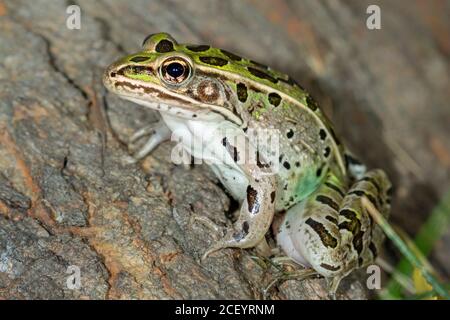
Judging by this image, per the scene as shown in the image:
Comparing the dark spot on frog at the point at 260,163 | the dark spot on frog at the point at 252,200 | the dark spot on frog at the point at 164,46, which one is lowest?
the dark spot on frog at the point at 252,200

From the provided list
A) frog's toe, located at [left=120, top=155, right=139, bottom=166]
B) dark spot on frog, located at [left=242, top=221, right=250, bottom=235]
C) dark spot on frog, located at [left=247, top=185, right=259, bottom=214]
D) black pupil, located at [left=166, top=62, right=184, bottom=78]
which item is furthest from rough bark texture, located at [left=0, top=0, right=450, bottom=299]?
black pupil, located at [left=166, top=62, right=184, bottom=78]

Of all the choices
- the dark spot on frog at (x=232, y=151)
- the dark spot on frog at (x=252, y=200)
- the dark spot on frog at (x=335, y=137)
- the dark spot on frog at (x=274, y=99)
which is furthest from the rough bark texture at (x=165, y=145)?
the dark spot on frog at (x=335, y=137)

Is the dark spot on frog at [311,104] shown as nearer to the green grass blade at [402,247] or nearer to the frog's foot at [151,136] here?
the green grass blade at [402,247]

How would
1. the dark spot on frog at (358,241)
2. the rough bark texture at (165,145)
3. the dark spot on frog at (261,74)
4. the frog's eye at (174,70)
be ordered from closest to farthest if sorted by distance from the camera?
the rough bark texture at (165,145) < the frog's eye at (174,70) < the dark spot on frog at (358,241) < the dark spot on frog at (261,74)

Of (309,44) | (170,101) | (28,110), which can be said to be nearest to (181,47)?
(170,101)

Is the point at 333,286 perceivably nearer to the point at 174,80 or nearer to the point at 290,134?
the point at 290,134

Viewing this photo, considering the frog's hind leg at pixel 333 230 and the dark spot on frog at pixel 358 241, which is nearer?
the frog's hind leg at pixel 333 230
